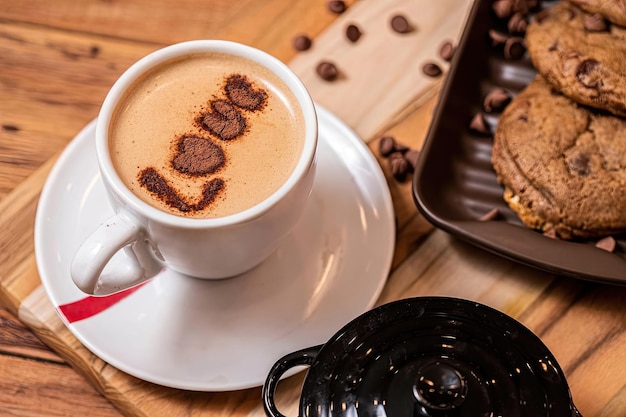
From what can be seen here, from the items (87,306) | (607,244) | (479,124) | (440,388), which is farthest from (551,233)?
(87,306)

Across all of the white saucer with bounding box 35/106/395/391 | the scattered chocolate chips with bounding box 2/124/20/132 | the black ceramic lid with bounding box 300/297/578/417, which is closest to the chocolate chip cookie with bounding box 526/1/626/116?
the white saucer with bounding box 35/106/395/391

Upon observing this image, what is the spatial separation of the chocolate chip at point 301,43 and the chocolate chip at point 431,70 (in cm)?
23

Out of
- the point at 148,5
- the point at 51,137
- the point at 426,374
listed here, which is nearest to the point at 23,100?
the point at 51,137

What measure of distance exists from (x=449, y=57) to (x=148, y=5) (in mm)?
603

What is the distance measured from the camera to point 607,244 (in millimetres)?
1307

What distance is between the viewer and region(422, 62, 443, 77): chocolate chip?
5.02ft

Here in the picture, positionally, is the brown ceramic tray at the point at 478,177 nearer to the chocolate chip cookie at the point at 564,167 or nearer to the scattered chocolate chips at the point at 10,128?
the chocolate chip cookie at the point at 564,167

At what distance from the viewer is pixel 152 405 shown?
1194mm

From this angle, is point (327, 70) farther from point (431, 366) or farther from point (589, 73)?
point (431, 366)

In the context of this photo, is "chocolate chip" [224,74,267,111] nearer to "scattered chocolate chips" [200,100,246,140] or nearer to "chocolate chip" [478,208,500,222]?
"scattered chocolate chips" [200,100,246,140]

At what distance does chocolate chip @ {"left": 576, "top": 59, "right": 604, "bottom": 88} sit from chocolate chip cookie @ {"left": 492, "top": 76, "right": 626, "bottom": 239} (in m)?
0.06

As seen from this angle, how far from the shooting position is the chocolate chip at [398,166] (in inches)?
55.0

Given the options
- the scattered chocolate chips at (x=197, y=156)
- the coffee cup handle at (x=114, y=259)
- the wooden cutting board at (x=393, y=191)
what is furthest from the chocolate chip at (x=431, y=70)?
the coffee cup handle at (x=114, y=259)

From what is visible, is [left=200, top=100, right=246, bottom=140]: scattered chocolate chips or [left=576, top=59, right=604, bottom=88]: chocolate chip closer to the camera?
[left=200, top=100, right=246, bottom=140]: scattered chocolate chips
